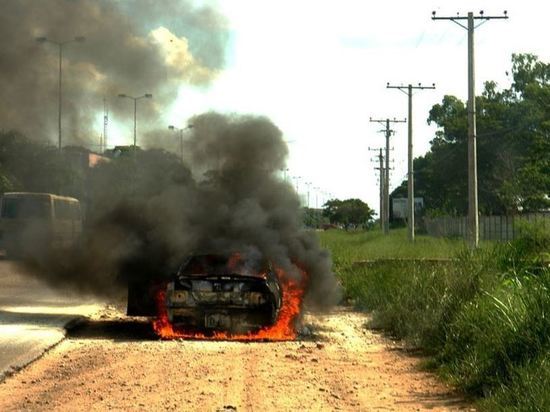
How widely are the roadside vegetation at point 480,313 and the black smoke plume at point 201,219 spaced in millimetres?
1904

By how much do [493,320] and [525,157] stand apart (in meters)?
47.3

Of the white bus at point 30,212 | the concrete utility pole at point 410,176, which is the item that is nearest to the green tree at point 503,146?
the concrete utility pole at point 410,176

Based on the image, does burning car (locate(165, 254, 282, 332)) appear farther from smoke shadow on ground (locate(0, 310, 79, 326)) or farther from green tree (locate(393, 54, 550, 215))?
green tree (locate(393, 54, 550, 215))

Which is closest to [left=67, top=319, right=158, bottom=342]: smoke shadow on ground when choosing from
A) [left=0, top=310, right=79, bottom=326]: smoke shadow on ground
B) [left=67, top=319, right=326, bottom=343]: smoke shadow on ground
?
[left=67, top=319, right=326, bottom=343]: smoke shadow on ground

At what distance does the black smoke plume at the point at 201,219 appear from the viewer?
15.4 meters

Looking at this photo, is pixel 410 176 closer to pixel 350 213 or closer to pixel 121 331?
pixel 121 331

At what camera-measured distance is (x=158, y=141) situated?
20.2 m

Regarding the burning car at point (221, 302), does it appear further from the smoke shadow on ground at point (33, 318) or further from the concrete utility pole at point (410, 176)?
the concrete utility pole at point (410, 176)

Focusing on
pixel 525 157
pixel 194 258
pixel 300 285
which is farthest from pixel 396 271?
pixel 525 157

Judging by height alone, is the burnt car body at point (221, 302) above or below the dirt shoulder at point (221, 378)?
above

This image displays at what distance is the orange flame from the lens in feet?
43.6

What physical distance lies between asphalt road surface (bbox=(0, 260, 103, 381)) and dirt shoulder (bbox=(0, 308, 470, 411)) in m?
0.25

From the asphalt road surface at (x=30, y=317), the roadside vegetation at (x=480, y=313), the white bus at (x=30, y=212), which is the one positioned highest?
the white bus at (x=30, y=212)

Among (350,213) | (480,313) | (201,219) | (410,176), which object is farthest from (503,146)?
(350,213)
